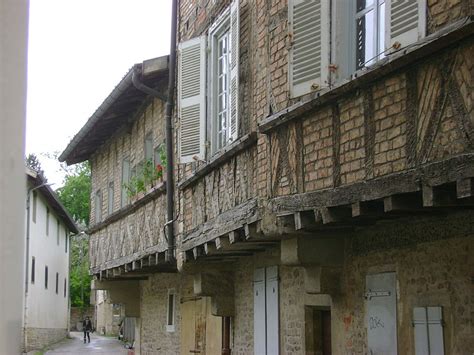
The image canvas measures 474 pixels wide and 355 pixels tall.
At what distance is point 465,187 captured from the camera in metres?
4.66

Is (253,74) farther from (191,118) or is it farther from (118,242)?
(118,242)

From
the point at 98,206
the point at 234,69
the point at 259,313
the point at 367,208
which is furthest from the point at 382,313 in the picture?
the point at 98,206

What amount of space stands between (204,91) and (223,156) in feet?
5.18

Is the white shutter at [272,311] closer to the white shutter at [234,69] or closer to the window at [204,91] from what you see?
the window at [204,91]

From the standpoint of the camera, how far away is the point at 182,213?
1162cm

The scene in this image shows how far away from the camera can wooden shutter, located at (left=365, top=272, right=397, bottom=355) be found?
23.6ft

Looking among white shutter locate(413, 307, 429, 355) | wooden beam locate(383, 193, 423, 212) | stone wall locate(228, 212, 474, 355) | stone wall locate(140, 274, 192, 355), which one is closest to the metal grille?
wooden beam locate(383, 193, 423, 212)

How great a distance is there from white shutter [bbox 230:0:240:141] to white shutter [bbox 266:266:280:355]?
1.96 m

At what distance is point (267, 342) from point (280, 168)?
3.34 metres

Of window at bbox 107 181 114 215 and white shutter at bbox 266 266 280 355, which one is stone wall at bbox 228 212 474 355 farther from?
window at bbox 107 181 114 215

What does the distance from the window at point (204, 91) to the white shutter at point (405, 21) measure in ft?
13.5

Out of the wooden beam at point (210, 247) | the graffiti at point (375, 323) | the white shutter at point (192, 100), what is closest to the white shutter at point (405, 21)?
the graffiti at point (375, 323)

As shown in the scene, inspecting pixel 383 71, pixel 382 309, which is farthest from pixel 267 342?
pixel 383 71

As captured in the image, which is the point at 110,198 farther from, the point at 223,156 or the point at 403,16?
the point at 403,16
